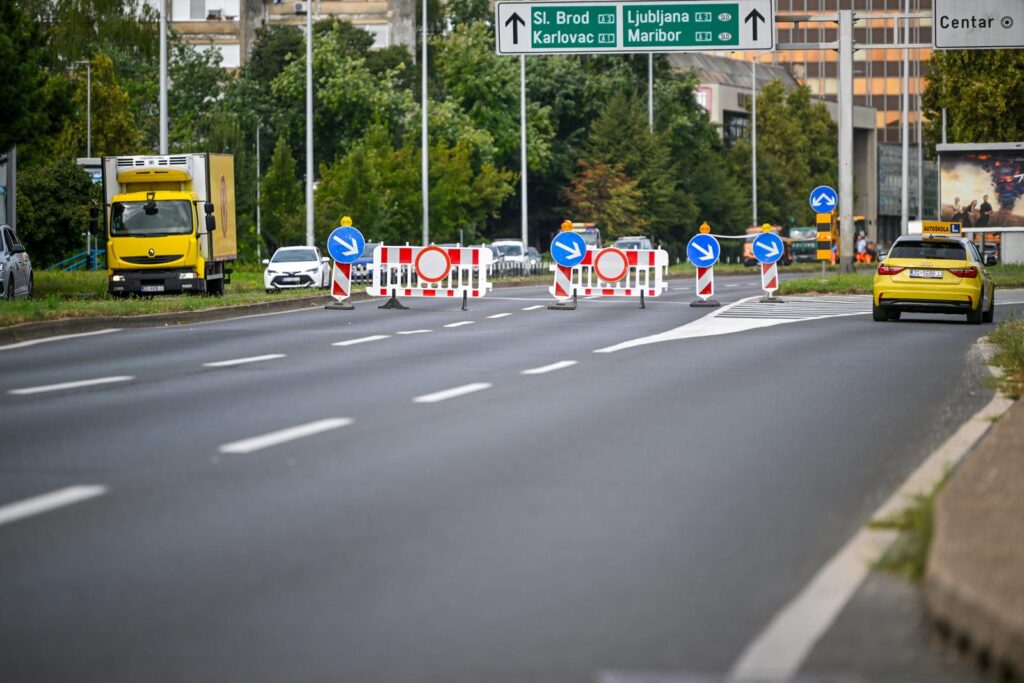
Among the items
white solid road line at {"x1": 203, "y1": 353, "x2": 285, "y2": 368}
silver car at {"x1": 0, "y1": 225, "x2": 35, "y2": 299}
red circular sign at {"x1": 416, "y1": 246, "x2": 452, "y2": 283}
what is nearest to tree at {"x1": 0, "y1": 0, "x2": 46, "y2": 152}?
silver car at {"x1": 0, "y1": 225, "x2": 35, "y2": 299}

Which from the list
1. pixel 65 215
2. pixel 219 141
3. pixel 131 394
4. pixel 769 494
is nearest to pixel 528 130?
pixel 219 141

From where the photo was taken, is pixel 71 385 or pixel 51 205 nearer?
pixel 71 385

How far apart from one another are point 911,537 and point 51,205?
2215 inches

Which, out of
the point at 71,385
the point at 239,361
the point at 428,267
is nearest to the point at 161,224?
the point at 428,267

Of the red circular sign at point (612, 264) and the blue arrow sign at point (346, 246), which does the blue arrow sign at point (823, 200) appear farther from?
the blue arrow sign at point (346, 246)

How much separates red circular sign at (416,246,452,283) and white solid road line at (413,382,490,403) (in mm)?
18843

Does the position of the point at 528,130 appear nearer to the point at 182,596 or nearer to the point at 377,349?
the point at 377,349

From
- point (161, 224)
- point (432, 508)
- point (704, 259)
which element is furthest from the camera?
point (161, 224)

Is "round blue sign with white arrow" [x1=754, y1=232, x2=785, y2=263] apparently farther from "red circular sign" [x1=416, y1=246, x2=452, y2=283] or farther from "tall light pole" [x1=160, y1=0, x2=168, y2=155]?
"tall light pole" [x1=160, y1=0, x2=168, y2=155]

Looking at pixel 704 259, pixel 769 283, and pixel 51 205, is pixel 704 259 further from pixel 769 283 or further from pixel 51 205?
pixel 51 205

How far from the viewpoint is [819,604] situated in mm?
7238

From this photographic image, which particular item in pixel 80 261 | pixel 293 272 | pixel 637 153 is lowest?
pixel 293 272

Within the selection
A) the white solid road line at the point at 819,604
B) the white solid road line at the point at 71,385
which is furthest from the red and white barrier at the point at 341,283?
the white solid road line at the point at 819,604

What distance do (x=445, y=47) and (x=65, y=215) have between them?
35884mm
